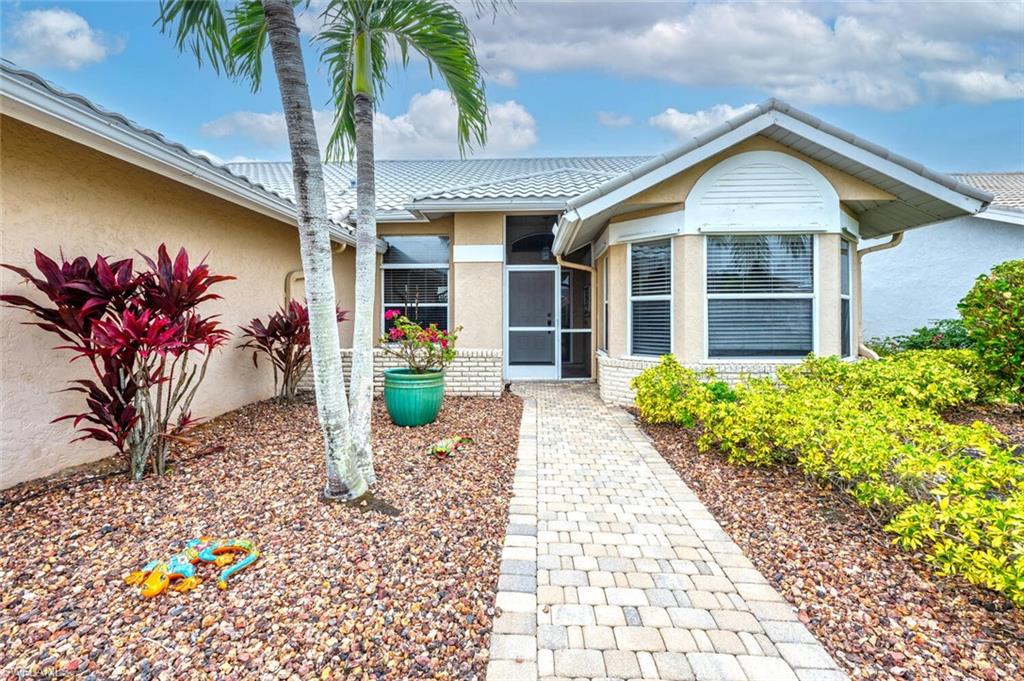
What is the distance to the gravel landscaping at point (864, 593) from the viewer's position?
225 centimetres

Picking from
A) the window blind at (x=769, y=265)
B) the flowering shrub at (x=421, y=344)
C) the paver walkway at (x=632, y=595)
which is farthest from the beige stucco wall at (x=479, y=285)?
the paver walkway at (x=632, y=595)

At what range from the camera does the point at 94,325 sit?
367cm

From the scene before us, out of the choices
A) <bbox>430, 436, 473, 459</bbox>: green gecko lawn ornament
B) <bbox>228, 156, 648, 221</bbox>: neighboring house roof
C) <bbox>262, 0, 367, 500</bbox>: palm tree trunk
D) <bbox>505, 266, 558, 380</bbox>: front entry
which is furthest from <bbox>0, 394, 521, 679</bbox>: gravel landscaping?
<bbox>505, 266, 558, 380</bbox>: front entry

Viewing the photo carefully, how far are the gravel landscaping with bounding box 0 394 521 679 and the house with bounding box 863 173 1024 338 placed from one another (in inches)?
566

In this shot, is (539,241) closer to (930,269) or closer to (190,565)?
(190,565)

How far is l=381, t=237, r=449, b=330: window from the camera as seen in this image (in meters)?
10.9

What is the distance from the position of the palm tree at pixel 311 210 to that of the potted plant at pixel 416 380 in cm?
250

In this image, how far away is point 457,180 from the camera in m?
14.5

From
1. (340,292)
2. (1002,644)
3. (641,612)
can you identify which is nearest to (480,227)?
(340,292)

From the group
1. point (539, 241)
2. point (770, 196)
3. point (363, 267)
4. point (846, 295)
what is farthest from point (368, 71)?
point (846, 295)

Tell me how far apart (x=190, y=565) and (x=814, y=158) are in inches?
355

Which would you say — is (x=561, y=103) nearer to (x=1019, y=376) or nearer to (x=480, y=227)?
(x=480, y=227)

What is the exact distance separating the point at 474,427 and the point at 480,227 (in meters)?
4.88

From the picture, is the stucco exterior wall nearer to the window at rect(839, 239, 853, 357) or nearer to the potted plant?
the window at rect(839, 239, 853, 357)
